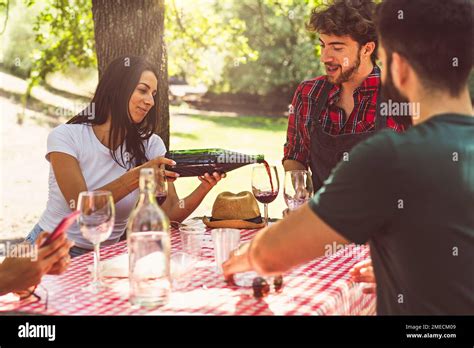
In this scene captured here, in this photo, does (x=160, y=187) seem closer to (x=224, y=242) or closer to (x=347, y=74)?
(x=224, y=242)

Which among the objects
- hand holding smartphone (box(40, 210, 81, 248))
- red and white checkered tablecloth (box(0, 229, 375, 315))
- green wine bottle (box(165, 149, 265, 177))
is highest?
green wine bottle (box(165, 149, 265, 177))

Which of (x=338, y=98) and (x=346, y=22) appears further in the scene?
(x=338, y=98)

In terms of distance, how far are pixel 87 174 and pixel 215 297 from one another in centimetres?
152

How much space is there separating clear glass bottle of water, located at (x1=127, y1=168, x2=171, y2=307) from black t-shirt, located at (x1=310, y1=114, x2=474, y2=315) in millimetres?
533

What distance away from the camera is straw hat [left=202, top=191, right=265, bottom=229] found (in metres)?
2.94

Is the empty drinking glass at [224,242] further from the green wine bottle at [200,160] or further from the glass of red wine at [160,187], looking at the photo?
the green wine bottle at [200,160]

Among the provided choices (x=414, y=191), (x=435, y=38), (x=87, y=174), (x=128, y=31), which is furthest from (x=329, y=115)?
(x=414, y=191)

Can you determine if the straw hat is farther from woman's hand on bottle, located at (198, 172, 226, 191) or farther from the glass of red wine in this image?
the glass of red wine

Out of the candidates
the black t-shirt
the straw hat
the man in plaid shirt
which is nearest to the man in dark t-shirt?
the black t-shirt

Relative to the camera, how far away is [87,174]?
3238 millimetres

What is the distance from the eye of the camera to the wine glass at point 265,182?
106 inches
